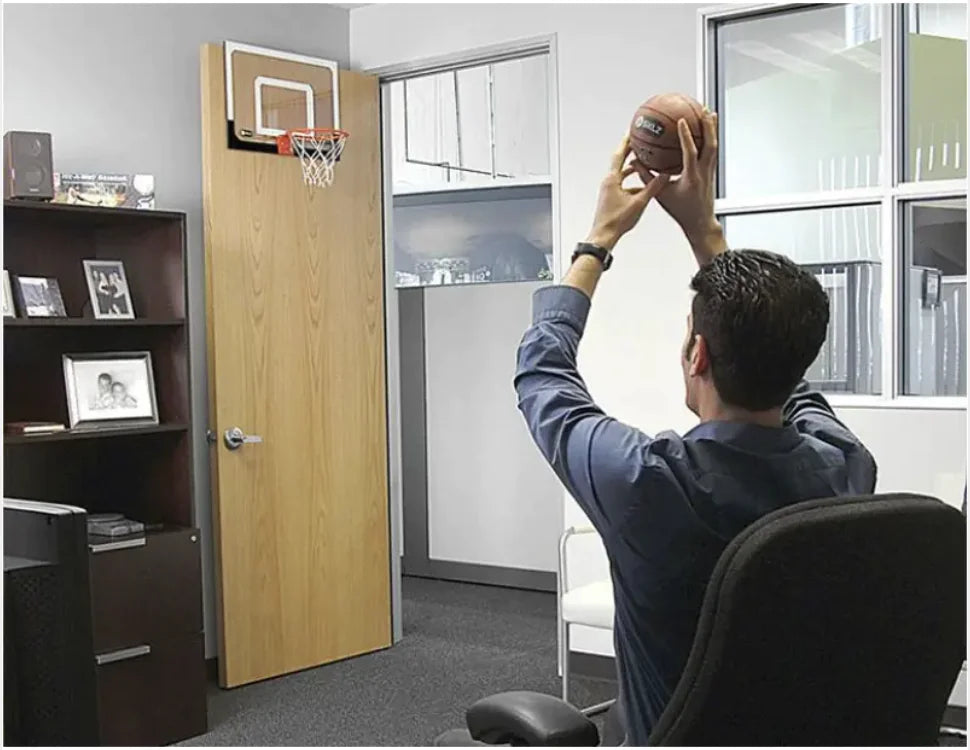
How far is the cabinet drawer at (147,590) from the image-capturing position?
3.71 meters

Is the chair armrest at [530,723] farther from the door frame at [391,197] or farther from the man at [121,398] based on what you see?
the door frame at [391,197]

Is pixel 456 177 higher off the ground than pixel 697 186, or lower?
higher

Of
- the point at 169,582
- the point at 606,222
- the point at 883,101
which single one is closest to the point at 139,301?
the point at 169,582

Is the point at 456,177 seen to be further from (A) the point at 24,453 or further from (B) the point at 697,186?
(B) the point at 697,186

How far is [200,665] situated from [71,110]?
6.17 feet

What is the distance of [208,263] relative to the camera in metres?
4.37

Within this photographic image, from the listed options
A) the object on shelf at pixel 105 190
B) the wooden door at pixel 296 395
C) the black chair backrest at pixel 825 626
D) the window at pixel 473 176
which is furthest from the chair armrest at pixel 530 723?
the window at pixel 473 176

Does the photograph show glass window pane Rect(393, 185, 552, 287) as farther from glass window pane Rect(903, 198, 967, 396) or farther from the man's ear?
the man's ear

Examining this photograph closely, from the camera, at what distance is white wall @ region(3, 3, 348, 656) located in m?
4.12

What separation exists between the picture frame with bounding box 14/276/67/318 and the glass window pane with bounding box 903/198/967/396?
8.63ft

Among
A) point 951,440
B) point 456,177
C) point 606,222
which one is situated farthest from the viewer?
point 456,177

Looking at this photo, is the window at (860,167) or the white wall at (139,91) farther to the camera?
the white wall at (139,91)

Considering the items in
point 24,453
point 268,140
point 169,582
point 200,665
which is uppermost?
point 268,140

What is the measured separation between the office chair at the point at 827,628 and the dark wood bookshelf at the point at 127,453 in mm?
2657
